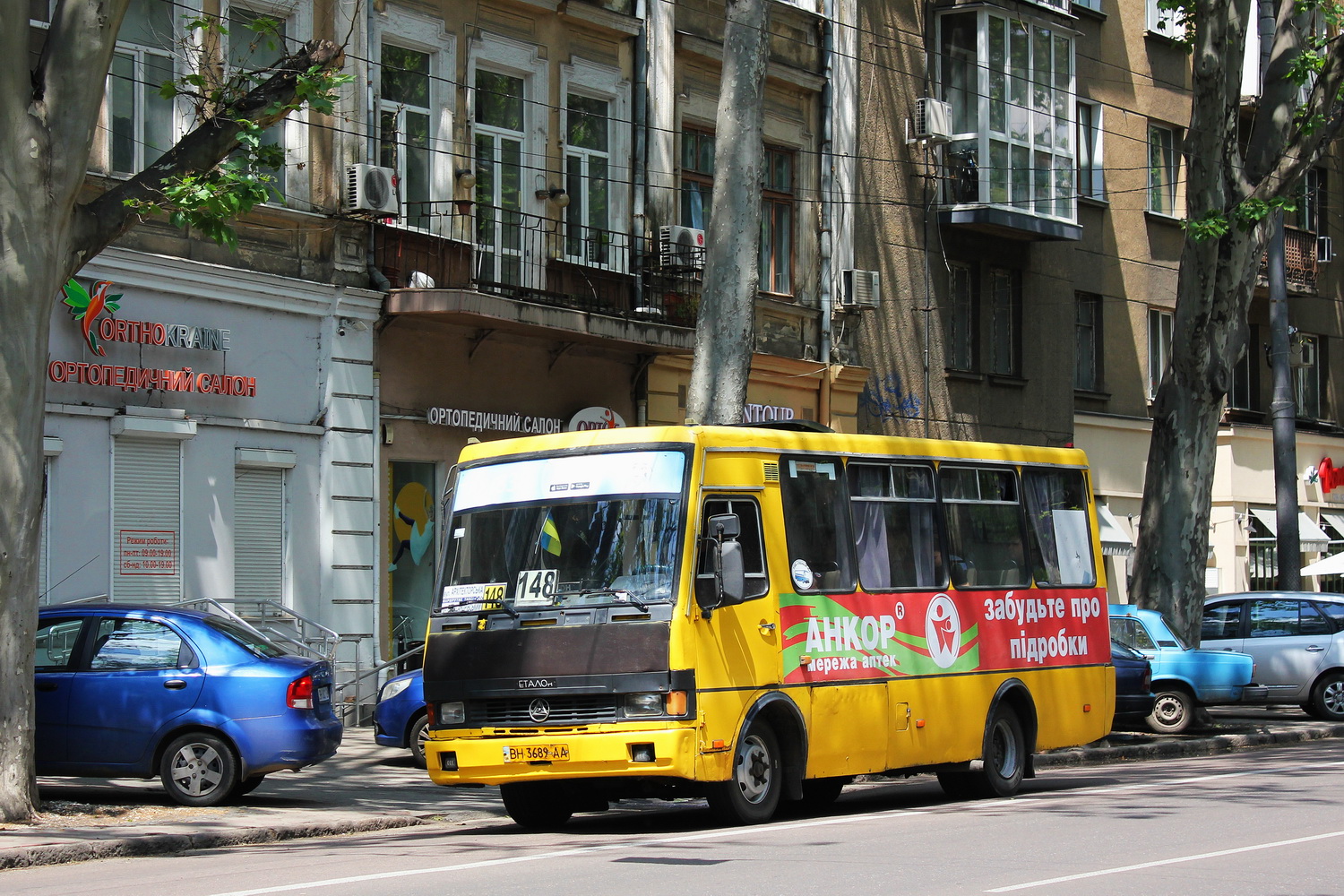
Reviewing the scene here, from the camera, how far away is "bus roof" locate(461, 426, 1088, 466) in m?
12.4

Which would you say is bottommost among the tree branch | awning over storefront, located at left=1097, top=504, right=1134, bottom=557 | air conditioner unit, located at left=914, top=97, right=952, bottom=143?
awning over storefront, located at left=1097, top=504, right=1134, bottom=557

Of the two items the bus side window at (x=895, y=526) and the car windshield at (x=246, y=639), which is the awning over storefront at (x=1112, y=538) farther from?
the car windshield at (x=246, y=639)

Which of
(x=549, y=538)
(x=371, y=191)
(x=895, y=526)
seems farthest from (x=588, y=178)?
(x=549, y=538)

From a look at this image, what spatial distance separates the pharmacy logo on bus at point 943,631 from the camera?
14.4m

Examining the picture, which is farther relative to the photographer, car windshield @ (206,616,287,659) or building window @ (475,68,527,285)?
building window @ (475,68,527,285)

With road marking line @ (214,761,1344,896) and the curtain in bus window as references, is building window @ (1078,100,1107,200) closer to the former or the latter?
the curtain in bus window

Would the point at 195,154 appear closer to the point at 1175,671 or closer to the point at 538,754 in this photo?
the point at 538,754

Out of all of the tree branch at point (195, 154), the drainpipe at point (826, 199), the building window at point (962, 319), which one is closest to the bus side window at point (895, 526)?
the tree branch at point (195, 154)

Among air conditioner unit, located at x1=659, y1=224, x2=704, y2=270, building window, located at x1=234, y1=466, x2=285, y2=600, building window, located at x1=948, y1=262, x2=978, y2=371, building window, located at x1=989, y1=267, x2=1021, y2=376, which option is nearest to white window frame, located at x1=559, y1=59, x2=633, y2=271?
air conditioner unit, located at x1=659, y1=224, x2=704, y2=270

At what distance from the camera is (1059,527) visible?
53.3ft

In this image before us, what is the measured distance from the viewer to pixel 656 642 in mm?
11805

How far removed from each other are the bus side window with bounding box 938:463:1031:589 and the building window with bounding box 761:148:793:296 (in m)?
12.5

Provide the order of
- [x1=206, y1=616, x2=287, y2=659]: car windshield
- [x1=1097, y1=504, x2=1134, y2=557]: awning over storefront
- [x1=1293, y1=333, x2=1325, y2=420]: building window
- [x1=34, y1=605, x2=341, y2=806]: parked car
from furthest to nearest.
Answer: [x1=1293, y1=333, x2=1325, y2=420]: building window, [x1=1097, y1=504, x2=1134, y2=557]: awning over storefront, [x1=206, y1=616, x2=287, y2=659]: car windshield, [x1=34, y1=605, x2=341, y2=806]: parked car

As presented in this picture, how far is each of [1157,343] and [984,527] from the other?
22.4m
